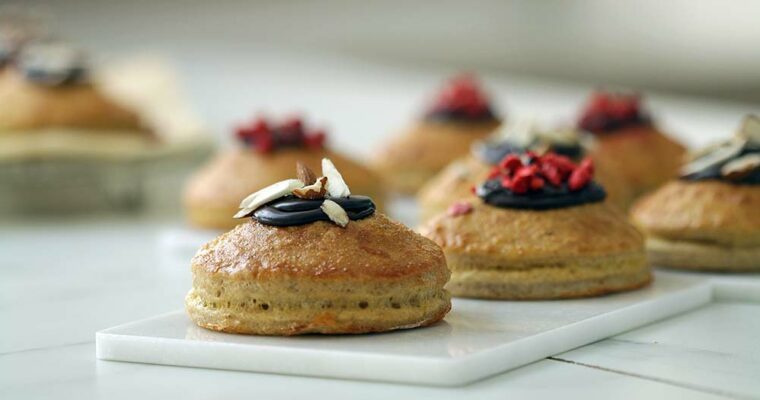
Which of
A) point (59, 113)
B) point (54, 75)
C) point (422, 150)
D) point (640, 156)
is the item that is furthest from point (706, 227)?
point (54, 75)

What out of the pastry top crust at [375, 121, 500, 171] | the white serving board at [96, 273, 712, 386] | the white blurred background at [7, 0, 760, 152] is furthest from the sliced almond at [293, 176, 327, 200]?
the white blurred background at [7, 0, 760, 152]

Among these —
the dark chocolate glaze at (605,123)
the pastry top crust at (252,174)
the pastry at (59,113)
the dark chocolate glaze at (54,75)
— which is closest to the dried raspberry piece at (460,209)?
the pastry top crust at (252,174)

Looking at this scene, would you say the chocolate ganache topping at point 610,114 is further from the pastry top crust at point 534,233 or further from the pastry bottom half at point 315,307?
the pastry bottom half at point 315,307

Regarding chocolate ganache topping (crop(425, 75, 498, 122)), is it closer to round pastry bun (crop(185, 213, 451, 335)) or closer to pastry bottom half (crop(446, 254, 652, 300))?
pastry bottom half (crop(446, 254, 652, 300))

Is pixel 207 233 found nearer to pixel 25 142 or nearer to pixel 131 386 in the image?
pixel 25 142

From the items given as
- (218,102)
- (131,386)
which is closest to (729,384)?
(131,386)

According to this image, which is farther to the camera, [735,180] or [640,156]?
[640,156]

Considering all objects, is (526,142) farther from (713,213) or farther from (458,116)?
(458,116)
